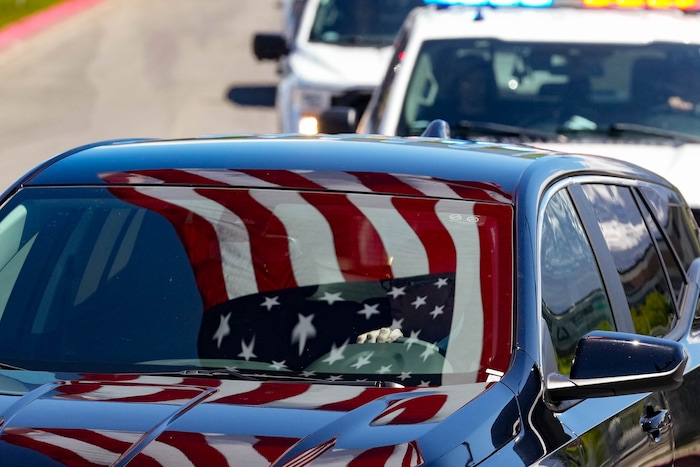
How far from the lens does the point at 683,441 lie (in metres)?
4.39

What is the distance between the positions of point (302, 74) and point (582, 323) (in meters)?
8.56

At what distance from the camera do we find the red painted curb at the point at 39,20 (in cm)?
2528

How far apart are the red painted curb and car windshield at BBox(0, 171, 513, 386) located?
21.1 meters

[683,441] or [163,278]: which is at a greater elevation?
[163,278]

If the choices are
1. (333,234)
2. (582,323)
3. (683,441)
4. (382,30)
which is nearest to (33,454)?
(333,234)

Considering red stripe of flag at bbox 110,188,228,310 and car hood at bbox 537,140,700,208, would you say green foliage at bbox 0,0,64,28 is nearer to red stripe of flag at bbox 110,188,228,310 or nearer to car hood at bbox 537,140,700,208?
car hood at bbox 537,140,700,208

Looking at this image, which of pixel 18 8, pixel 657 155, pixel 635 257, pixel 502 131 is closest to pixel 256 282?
pixel 635 257

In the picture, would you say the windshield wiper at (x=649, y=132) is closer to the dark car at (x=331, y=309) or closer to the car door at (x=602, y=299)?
the car door at (x=602, y=299)

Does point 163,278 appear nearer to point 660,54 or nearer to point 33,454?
point 33,454

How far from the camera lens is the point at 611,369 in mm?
3605

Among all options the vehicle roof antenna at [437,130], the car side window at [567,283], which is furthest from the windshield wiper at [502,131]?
the car side window at [567,283]

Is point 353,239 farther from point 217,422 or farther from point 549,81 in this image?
point 549,81

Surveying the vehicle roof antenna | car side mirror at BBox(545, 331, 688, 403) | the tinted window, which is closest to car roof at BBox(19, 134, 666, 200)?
car side mirror at BBox(545, 331, 688, 403)

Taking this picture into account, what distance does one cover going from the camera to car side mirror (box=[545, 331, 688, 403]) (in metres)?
3.61
